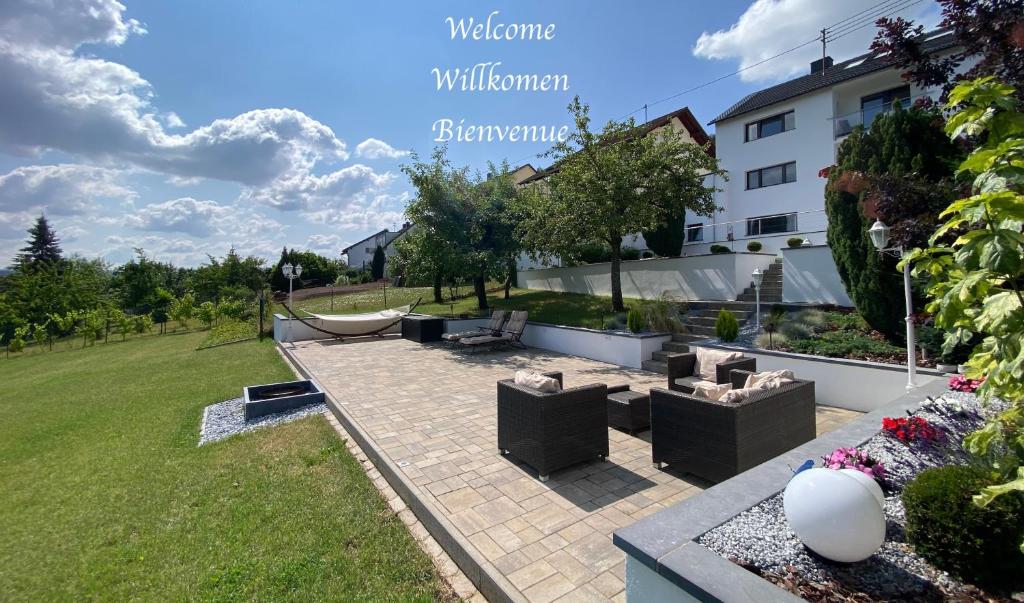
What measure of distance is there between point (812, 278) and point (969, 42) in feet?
19.4

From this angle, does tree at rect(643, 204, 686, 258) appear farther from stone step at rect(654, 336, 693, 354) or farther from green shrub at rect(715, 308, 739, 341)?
green shrub at rect(715, 308, 739, 341)

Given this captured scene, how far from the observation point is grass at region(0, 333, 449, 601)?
2.77 metres

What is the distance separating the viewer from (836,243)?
22.9ft

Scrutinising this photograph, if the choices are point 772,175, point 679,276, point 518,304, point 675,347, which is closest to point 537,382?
point 675,347

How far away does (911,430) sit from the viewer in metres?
3.30

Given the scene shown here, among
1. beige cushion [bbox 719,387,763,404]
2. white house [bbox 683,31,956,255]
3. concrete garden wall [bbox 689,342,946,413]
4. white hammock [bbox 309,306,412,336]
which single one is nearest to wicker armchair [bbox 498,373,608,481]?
beige cushion [bbox 719,387,763,404]

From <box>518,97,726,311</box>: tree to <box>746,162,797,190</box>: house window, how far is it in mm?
6203

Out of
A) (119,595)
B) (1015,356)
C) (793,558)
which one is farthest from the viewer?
(119,595)

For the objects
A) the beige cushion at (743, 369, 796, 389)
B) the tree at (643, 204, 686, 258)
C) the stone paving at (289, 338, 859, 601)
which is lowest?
the stone paving at (289, 338, 859, 601)

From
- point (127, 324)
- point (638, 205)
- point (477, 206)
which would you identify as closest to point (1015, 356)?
point (638, 205)

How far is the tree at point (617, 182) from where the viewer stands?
11.1 metres

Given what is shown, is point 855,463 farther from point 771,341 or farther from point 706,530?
point 771,341

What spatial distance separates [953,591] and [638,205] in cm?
984

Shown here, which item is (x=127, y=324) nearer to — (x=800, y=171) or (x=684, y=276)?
(x=684, y=276)
